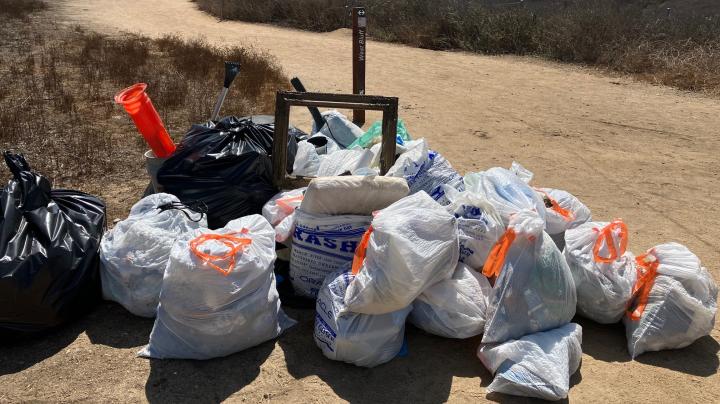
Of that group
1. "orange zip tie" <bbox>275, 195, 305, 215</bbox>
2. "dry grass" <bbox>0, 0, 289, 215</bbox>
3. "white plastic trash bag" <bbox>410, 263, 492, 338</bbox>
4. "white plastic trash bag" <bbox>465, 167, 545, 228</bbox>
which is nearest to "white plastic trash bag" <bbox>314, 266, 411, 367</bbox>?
"white plastic trash bag" <bbox>410, 263, 492, 338</bbox>

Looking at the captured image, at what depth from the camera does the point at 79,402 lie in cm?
226

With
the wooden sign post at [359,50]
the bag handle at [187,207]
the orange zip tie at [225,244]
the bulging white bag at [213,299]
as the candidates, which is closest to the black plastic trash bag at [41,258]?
the bag handle at [187,207]


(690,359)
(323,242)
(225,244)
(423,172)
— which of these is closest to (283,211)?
(323,242)

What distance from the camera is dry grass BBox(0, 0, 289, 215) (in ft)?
15.1

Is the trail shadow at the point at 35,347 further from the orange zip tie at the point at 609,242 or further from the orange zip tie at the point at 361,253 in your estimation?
the orange zip tie at the point at 609,242

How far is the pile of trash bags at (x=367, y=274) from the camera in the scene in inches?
94.2

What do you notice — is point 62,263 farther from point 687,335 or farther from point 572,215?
point 687,335

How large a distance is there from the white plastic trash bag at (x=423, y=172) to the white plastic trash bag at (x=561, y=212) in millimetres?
495

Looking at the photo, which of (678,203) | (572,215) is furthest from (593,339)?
(678,203)

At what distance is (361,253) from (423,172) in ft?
2.84

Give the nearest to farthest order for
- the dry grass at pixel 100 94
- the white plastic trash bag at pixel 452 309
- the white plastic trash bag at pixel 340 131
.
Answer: the white plastic trash bag at pixel 452 309 → the white plastic trash bag at pixel 340 131 → the dry grass at pixel 100 94

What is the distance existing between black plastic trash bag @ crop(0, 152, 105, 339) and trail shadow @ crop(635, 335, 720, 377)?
8.43 feet

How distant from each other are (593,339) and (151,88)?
5976 millimetres

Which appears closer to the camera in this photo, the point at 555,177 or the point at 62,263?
the point at 62,263
